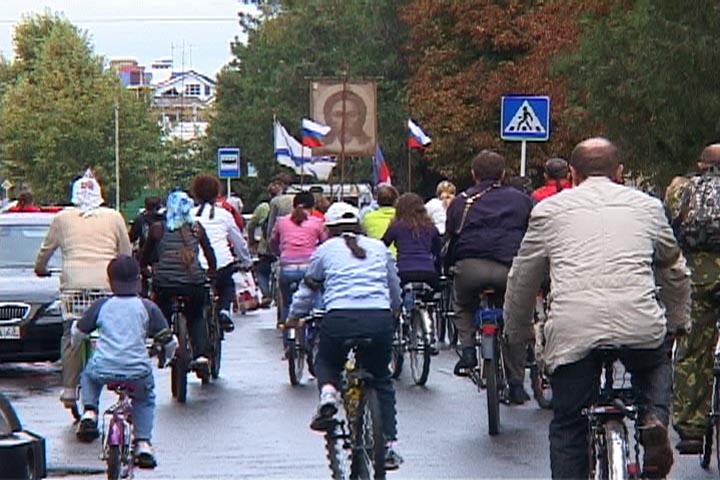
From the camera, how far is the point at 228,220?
61.3 feet

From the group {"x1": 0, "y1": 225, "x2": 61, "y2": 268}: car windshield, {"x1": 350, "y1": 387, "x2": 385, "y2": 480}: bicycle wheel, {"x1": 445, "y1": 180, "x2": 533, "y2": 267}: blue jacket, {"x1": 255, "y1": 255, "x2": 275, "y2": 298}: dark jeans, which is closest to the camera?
{"x1": 350, "y1": 387, "x2": 385, "y2": 480}: bicycle wheel

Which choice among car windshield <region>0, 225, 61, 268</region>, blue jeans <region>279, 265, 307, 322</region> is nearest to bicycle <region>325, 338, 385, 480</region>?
blue jeans <region>279, 265, 307, 322</region>

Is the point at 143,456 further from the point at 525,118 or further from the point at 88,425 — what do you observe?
the point at 525,118

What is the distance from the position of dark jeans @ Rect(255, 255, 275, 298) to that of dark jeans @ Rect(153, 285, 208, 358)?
435 inches

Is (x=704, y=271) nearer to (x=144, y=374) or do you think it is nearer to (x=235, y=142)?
(x=144, y=374)

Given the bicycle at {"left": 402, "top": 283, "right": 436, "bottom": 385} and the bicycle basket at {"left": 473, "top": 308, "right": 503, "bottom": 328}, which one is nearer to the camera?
the bicycle basket at {"left": 473, "top": 308, "right": 503, "bottom": 328}

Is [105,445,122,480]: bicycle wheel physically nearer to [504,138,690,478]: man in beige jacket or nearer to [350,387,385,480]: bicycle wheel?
[350,387,385,480]: bicycle wheel

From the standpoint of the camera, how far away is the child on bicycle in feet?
37.4

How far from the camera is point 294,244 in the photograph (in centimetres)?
1947

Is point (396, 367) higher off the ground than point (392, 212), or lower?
lower

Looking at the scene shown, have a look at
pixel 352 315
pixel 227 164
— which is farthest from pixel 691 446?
pixel 227 164

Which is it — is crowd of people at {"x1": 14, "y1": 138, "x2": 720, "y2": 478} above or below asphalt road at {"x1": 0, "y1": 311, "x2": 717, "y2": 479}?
above

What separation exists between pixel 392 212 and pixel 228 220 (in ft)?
6.21

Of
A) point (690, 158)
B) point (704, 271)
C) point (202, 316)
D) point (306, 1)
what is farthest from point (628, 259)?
point (306, 1)
